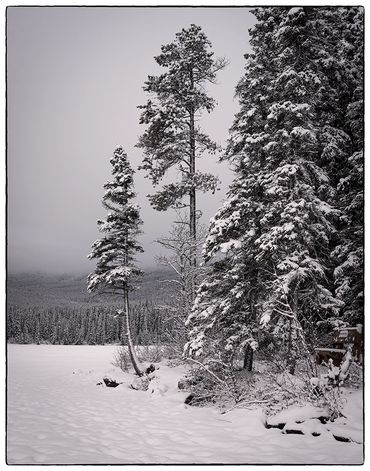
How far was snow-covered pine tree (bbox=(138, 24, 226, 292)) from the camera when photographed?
834cm

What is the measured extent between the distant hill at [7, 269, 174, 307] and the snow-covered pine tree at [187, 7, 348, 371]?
2836 mm

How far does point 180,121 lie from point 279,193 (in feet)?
11.3

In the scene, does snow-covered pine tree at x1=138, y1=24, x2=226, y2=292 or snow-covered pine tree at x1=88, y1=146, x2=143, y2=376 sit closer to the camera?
snow-covered pine tree at x1=138, y1=24, x2=226, y2=292

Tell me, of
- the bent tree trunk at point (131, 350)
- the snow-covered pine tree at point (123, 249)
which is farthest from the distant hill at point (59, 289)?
the bent tree trunk at point (131, 350)

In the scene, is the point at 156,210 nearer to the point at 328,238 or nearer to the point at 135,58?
the point at 135,58

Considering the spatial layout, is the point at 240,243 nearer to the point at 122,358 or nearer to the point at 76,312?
the point at 76,312

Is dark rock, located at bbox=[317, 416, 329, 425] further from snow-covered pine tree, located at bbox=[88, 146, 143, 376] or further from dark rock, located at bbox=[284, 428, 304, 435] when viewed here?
snow-covered pine tree, located at bbox=[88, 146, 143, 376]

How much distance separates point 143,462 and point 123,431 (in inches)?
45.3

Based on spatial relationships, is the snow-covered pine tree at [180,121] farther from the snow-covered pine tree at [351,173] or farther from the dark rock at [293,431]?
the dark rock at [293,431]

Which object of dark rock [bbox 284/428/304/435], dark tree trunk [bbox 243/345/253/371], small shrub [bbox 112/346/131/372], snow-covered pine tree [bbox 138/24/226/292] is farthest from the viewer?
small shrub [bbox 112/346/131/372]

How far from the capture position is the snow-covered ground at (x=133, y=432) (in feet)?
18.6

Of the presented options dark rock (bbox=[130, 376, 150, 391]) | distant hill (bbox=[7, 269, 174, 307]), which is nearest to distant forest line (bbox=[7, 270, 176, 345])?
distant hill (bbox=[7, 269, 174, 307])

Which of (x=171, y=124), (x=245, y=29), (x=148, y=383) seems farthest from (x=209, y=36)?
(x=148, y=383)

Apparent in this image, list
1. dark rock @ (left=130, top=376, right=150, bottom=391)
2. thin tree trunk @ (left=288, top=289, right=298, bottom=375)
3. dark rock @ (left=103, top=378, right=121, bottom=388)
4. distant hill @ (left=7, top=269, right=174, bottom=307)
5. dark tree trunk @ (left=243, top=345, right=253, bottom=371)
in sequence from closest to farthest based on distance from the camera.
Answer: distant hill @ (left=7, top=269, right=174, bottom=307) → thin tree trunk @ (left=288, top=289, right=298, bottom=375) → dark tree trunk @ (left=243, top=345, right=253, bottom=371) → dark rock @ (left=130, top=376, right=150, bottom=391) → dark rock @ (left=103, top=378, right=121, bottom=388)
